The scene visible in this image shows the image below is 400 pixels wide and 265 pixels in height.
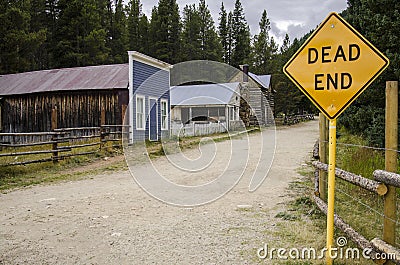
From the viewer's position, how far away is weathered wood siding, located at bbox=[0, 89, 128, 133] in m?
17.5

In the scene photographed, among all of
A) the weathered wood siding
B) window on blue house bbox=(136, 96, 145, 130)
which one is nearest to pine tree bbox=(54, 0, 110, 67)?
the weathered wood siding

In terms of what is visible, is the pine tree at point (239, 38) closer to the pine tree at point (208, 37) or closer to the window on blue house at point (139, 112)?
the pine tree at point (208, 37)

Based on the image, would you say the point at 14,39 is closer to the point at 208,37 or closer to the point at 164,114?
the point at 164,114

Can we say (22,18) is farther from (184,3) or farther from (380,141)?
(184,3)

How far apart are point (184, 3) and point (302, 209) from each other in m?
58.0

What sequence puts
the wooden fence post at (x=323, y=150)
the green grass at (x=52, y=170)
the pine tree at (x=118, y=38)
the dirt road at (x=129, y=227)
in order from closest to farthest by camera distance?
the dirt road at (x=129, y=227)
the wooden fence post at (x=323, y=150)
the green grass at (x=52, y=170)
the pine tree at (x=118, y=38)

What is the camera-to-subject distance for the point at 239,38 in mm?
61875

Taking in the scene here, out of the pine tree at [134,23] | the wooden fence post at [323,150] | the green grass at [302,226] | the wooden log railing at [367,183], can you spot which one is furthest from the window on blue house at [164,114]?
the pine tree at [134,23]

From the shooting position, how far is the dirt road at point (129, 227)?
399 centimetres

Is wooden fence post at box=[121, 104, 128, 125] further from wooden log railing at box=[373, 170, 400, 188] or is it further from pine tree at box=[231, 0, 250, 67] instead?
pine tree at box=[231, 0, 250, 67]

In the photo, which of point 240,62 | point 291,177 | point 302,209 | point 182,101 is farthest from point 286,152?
point 240,62

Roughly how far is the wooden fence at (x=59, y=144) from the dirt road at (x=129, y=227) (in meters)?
3.54

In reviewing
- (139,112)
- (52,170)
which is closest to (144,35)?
(139,112)

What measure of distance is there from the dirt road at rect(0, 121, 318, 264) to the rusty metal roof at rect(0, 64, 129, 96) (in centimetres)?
1081
